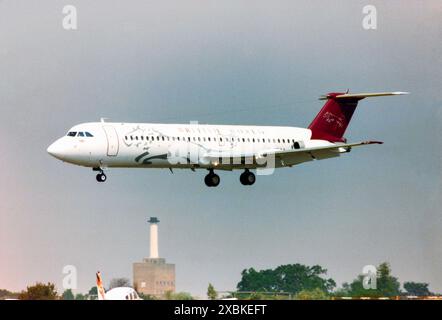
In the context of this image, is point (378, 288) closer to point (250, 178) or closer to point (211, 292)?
point (211, 292)

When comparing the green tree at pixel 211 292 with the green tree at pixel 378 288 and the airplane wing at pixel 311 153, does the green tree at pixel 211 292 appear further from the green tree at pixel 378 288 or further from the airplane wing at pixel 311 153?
the airplane wing at pixel 311 153

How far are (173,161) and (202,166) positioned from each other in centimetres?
286

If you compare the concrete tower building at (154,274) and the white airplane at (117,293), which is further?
the concrete tower building at (154,274)

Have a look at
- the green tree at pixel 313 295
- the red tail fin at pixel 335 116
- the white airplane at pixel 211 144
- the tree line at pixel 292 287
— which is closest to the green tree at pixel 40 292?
the tree line at pixel 292 287

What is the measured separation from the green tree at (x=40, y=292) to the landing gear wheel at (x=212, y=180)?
84.0 ft

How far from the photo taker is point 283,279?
75312mm

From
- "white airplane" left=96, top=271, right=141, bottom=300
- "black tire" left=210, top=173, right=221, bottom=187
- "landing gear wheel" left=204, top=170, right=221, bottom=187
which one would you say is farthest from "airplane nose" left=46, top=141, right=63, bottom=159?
"white airplane" left=96, top=271, right=141, bottom=300

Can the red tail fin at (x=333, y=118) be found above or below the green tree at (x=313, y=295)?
above

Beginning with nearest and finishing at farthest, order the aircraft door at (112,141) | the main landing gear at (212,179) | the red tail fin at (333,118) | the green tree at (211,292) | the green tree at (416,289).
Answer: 1. the green tree at (211,292)
2. the green tree at (416,289)
3. the aircraft door at (112,141)
4. the main landing gear at (212,179)
5. the red tail fin at (333,118)

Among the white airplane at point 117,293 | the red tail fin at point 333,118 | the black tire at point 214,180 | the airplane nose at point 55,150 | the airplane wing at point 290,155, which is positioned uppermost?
the red tail fin at point 333,118

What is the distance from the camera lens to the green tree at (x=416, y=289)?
242 ft

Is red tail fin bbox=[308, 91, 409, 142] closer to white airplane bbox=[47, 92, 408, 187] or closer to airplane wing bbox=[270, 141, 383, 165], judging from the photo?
white airplane bbox=[47, 92, 408, 187]
